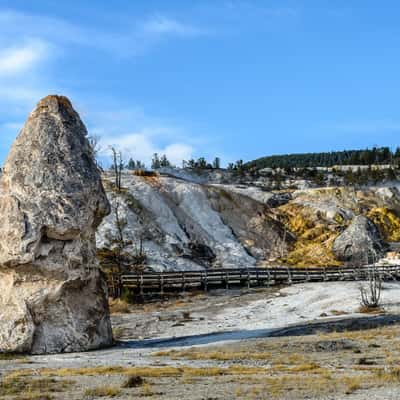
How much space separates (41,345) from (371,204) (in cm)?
6850

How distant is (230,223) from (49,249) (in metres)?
50.4

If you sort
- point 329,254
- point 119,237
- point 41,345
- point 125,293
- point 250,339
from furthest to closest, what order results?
point 329,254 → point 119,237 → point 125,293 → point 250,339 → point 41,345

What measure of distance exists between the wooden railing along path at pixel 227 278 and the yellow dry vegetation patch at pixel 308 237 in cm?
1108

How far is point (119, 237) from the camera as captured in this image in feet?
199

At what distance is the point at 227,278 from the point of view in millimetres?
51000

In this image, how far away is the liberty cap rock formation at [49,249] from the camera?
953 inches

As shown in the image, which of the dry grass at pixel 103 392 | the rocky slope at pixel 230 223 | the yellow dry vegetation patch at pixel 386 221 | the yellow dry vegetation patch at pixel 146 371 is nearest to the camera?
the dry grass at pixel 103 392

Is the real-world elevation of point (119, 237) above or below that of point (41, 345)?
above

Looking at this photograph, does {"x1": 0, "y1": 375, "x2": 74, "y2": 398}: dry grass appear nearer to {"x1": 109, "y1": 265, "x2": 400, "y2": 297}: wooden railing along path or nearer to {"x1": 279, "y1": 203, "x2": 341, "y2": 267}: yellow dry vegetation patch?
{"x1": 109, "y1": 265, "x2": 400, "y2": 297}: wooden railing along path

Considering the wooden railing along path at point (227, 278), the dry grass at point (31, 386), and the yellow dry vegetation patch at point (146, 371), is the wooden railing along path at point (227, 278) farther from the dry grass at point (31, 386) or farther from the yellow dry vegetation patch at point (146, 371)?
the dry grass at point (31, 386)

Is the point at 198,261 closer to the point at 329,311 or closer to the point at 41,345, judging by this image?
the point at 329,311

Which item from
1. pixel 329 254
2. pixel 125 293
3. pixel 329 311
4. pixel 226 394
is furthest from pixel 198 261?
pixel 226 394

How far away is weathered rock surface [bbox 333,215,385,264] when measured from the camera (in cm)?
6656

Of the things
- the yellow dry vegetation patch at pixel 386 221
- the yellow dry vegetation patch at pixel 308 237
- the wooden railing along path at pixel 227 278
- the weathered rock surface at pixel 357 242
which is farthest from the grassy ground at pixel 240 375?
the yellow dry vegetation patch at pixel 386 221
